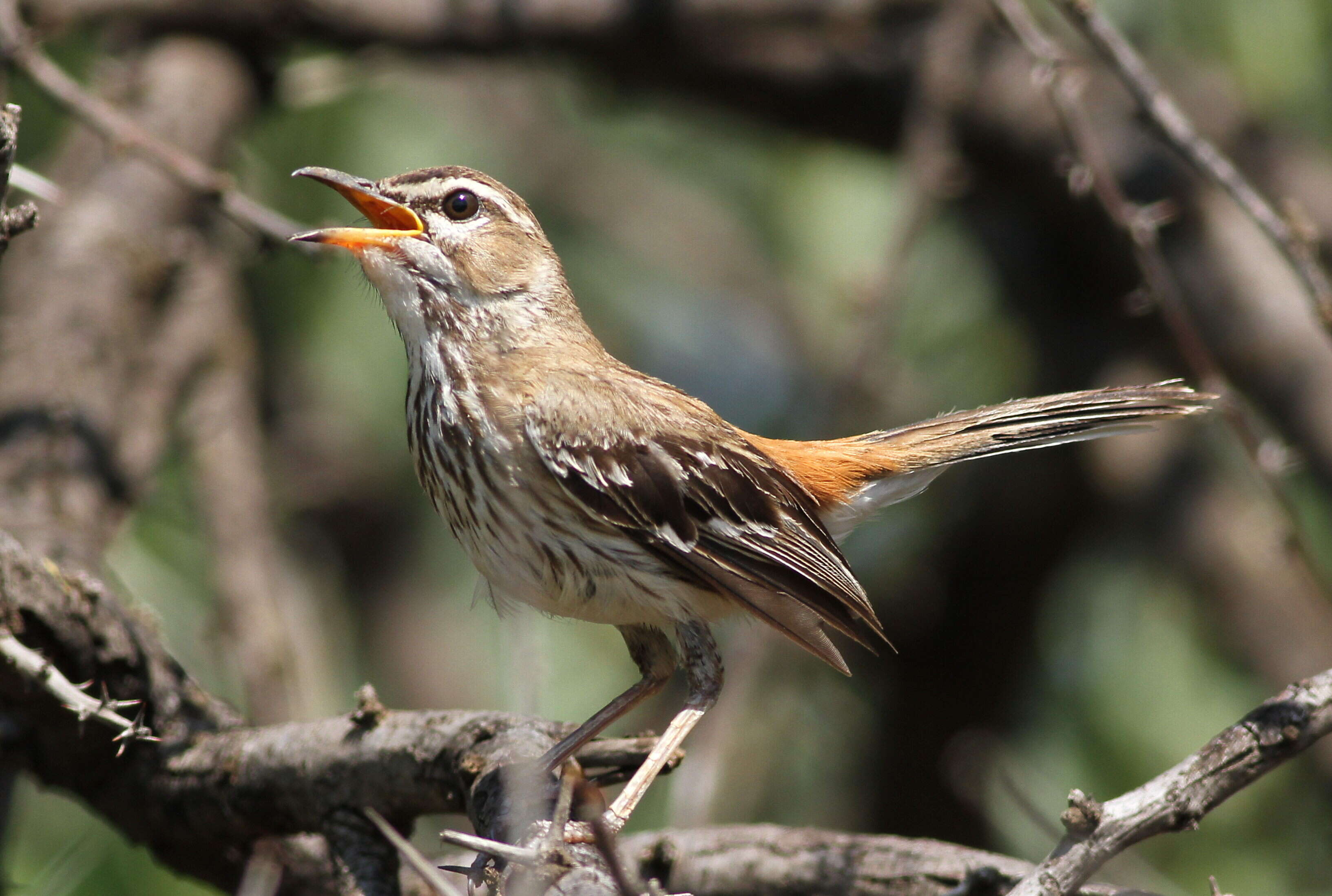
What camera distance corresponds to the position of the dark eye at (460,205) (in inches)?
187

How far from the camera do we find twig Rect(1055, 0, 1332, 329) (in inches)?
159

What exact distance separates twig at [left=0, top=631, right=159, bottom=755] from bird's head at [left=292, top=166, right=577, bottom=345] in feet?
5.72

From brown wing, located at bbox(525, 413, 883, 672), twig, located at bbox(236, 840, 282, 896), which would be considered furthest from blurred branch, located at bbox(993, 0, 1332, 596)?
twig, located at bbox(236, 840, 282, 896)

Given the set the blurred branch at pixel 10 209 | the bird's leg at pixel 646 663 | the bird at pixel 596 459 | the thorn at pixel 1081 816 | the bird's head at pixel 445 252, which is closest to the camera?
the thorn at pixel 1081 816

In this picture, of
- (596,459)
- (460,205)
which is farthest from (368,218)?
(596,459)

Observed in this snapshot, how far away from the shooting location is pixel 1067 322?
25.7 ft

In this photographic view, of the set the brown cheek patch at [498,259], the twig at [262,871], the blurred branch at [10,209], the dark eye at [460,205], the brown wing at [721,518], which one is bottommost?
the twig at [262,871]

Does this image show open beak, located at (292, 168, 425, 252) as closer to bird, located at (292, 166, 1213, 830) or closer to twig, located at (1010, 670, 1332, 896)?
bird, located at (292, 166, 1213, 830)

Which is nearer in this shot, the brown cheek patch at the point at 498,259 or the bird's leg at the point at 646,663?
the bird's leg at the point at 646,663

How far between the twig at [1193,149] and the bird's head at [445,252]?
215cm

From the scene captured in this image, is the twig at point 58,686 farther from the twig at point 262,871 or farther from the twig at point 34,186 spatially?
the twig at point 34,186

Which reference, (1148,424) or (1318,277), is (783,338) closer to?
(1148,424)

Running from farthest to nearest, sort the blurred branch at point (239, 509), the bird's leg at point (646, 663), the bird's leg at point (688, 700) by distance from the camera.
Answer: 1. the blurred branch at point (239, 509)
2. the bird's leg at point (646, 663)
3. the bird's leg at point (688, 700)

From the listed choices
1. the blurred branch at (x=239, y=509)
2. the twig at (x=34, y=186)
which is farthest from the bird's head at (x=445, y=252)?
the blurred branch at (x=239, y=509)
